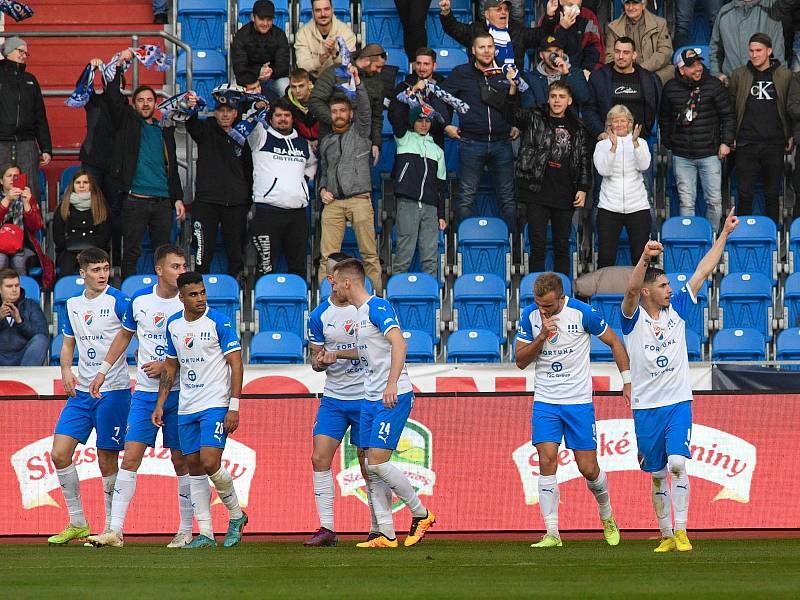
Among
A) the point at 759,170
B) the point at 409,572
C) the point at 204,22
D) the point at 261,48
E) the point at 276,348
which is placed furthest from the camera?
the point at 204,22

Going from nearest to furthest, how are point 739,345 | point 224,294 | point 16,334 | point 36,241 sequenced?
point 16,334 < point 739,345 < point 224,294 < point 36,241

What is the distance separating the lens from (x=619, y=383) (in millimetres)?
14500

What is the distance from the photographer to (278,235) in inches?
670

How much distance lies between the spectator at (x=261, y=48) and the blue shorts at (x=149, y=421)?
7119mm

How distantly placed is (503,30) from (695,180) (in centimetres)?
327

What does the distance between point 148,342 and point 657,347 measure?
4433mm

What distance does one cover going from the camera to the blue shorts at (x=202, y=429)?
11.3 m

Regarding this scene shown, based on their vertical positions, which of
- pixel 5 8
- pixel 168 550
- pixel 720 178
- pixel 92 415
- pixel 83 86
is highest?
pixel 5 8

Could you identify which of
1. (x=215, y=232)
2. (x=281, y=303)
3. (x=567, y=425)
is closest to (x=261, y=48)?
(x=215, y=232)

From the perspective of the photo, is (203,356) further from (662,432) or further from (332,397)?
(662,432)

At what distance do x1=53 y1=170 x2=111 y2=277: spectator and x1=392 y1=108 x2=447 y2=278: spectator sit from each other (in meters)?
3.71

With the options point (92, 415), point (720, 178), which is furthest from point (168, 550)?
point (720, 178)

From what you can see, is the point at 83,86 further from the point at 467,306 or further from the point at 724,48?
the point at 724,48

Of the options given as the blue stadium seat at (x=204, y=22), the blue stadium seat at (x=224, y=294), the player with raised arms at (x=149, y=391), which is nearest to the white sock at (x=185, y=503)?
the player with raised arms at (x=149, y=391)
